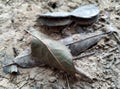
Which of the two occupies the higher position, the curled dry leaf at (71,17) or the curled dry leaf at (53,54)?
the curled dry leaf at (71,17)

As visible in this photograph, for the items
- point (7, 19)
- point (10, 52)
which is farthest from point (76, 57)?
point (7, 19)

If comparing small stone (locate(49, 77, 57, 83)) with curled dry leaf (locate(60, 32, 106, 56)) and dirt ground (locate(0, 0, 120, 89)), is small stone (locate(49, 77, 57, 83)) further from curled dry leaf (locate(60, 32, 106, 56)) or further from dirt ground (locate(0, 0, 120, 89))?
curled dry leaf (locate(60, 32, 106, 56))

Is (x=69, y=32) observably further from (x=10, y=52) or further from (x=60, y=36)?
(x=10, y=52)

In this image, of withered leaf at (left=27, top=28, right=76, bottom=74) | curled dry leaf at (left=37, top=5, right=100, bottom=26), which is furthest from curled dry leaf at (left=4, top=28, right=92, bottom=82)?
curled dry leaf at (left=37, top=5, right=100, bottom=26)

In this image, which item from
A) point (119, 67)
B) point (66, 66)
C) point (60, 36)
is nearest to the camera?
point (66, 66)

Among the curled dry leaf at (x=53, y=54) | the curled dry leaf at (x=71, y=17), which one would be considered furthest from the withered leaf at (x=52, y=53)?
the curled dry leaf at (x=71, y=17)

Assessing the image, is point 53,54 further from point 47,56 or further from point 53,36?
point 53,36

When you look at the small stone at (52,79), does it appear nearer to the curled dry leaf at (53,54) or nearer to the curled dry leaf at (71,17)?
the curled dry leaf at (53,54)
